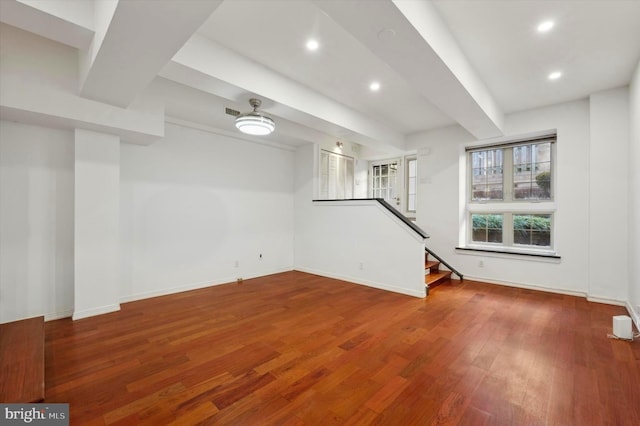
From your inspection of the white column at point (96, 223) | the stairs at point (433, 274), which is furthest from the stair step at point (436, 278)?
the white column at point (96, 223)

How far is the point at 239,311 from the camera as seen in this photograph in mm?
3598

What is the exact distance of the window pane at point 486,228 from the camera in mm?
5281

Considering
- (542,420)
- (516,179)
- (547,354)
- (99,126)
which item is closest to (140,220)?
(99,126)

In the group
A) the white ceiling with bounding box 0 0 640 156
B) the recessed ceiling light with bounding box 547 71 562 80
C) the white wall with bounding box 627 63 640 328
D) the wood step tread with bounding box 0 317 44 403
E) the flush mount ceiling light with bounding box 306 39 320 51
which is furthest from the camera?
the recessed ceiling light with bounding box 547 71 562 80

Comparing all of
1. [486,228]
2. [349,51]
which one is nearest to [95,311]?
[349,51]

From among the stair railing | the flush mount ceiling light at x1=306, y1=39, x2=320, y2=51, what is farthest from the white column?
the stair railing

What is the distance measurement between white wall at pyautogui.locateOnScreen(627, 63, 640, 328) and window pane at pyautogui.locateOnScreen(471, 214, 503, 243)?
176cm

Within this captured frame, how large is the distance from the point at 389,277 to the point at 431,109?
2.91m

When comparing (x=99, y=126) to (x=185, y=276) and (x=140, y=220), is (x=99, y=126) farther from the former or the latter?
(x=185, y=276)

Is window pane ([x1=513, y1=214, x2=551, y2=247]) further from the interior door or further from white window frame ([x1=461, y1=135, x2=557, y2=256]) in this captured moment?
the interior door

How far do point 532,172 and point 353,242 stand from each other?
344 centimetres

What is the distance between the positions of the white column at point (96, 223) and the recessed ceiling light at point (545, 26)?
481 centimetres

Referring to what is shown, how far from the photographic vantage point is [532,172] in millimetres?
4918

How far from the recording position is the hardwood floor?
5.86 ft
